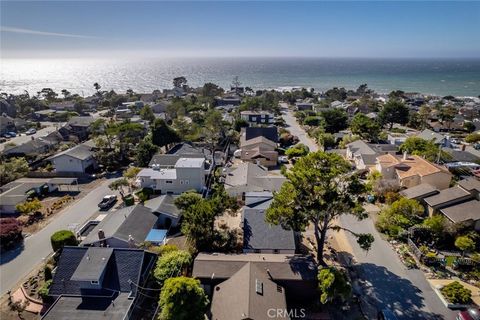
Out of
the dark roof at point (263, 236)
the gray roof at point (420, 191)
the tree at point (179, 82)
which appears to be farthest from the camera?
the tree at point (179, 82)

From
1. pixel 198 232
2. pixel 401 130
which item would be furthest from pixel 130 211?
pixel 401 130

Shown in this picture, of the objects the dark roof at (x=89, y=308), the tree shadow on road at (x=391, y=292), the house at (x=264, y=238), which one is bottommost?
the tree shadow on road at (x=391, y=292)

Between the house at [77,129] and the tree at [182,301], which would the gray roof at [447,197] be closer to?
the tree at [182,301]

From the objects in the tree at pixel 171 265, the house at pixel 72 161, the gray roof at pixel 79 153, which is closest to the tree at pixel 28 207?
the house at pixel 72 161

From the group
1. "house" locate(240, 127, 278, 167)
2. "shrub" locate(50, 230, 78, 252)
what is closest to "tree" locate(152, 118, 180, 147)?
"house" locate(240, 127, 278, 167)

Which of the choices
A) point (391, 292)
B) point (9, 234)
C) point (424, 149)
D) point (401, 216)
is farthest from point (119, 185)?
point (424, 149)

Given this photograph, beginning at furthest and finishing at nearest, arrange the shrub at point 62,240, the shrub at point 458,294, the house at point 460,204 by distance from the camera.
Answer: the house at point 460,204
the shrub at point 62,240
the shrub at point 458,294

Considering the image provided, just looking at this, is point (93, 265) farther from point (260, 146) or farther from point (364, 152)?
point (364, 152)
